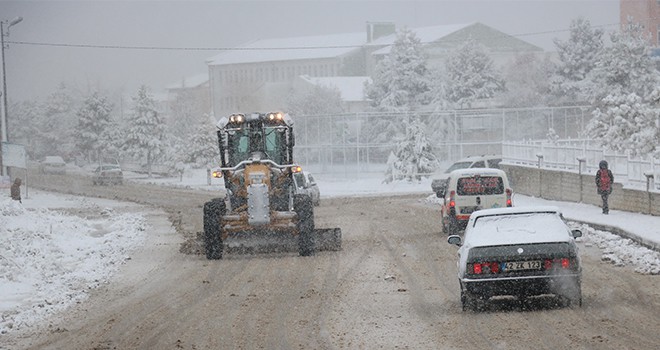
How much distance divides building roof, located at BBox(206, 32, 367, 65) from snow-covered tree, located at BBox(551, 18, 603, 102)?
64527 millimetres

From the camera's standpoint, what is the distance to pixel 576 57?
96.6 meters

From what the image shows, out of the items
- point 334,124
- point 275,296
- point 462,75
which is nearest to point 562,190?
point 275,296

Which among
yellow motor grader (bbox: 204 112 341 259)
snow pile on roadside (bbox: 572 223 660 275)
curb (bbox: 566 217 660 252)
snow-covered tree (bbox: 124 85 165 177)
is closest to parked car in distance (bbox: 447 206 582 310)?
snow pile on roadside (bbox: 572 223 660 275)

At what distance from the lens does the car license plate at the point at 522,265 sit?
14852mm

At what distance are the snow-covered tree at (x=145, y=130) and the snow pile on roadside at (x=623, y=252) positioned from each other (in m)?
71.5

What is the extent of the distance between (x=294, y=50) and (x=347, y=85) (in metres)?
38.5

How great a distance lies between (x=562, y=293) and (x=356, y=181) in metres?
54.5

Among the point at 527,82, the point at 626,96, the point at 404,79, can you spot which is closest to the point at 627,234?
the point at 626,96

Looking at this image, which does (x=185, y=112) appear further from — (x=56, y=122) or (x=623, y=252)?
(x=623, y=252)

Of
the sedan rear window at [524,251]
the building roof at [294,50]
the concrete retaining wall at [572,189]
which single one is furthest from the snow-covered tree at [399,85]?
the building roof at [294,50]

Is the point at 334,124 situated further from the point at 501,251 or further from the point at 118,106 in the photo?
the point at 118,106

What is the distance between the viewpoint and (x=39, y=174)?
103 meters

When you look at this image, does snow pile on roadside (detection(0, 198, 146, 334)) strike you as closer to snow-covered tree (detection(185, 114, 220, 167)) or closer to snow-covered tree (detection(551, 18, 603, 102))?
snow-covered tree (detection(185, 114, 220, 167))

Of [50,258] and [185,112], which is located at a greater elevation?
[185,112]
